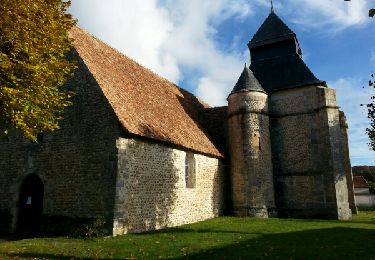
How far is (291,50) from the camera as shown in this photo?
24.4m

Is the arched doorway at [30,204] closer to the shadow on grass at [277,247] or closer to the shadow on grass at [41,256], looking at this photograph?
the shadow on grass at [277,247]

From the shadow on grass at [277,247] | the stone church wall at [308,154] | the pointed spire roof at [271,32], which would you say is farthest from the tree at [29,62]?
the pointed spire roof at [271,32]

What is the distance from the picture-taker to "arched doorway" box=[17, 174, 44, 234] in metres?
14.1

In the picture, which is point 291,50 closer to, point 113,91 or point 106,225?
point 113,91

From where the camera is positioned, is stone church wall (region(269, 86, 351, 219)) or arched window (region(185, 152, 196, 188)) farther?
stone church wall (region(269, 86, 351, 219))

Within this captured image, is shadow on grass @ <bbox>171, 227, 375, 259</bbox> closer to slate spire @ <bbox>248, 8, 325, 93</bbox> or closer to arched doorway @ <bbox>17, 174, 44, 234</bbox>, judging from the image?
arched doorway @ <bbox>17, 174, 44, 234</bbox>

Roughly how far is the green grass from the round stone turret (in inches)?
235

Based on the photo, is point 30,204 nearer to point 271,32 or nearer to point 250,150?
point 250,150

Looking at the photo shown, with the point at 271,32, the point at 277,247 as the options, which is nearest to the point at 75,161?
the point at 277,247

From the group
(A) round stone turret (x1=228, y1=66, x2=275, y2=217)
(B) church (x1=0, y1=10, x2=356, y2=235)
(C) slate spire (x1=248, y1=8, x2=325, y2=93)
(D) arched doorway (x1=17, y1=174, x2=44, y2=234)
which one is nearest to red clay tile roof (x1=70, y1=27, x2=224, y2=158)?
(B) church (x1=0, y1=10, x2=356, y2=235)

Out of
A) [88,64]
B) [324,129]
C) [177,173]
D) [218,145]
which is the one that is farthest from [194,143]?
[324,129]

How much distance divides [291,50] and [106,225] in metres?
18.5

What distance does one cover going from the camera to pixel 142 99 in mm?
16188

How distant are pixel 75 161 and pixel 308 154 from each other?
45.0 feet
